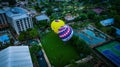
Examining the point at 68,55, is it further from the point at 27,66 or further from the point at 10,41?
the point at 10,41

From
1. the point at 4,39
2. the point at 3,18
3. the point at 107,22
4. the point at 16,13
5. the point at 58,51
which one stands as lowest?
the point at 58,51

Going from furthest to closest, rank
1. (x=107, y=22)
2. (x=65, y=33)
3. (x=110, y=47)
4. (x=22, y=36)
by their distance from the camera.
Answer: (x=107, y=22) < (x=22, y=36) < (x=65, y=33) < (x=110, y=47)

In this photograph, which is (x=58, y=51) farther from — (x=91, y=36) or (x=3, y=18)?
(x=3, y=18)

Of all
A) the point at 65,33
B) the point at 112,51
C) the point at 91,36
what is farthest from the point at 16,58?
the point at 112,51

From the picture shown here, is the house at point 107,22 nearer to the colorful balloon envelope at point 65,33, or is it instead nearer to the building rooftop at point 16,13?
the colorful balloon envelope at point 65,33

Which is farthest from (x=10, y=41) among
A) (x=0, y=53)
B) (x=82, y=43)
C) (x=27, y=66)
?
(x=82, y=43)

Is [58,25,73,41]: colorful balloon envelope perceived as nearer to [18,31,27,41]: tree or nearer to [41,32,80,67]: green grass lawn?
[41,32,80,67]: green grass lawn

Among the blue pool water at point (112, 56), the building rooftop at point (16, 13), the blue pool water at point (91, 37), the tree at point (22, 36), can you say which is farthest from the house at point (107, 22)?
the building rooftop at point (16, 13)
